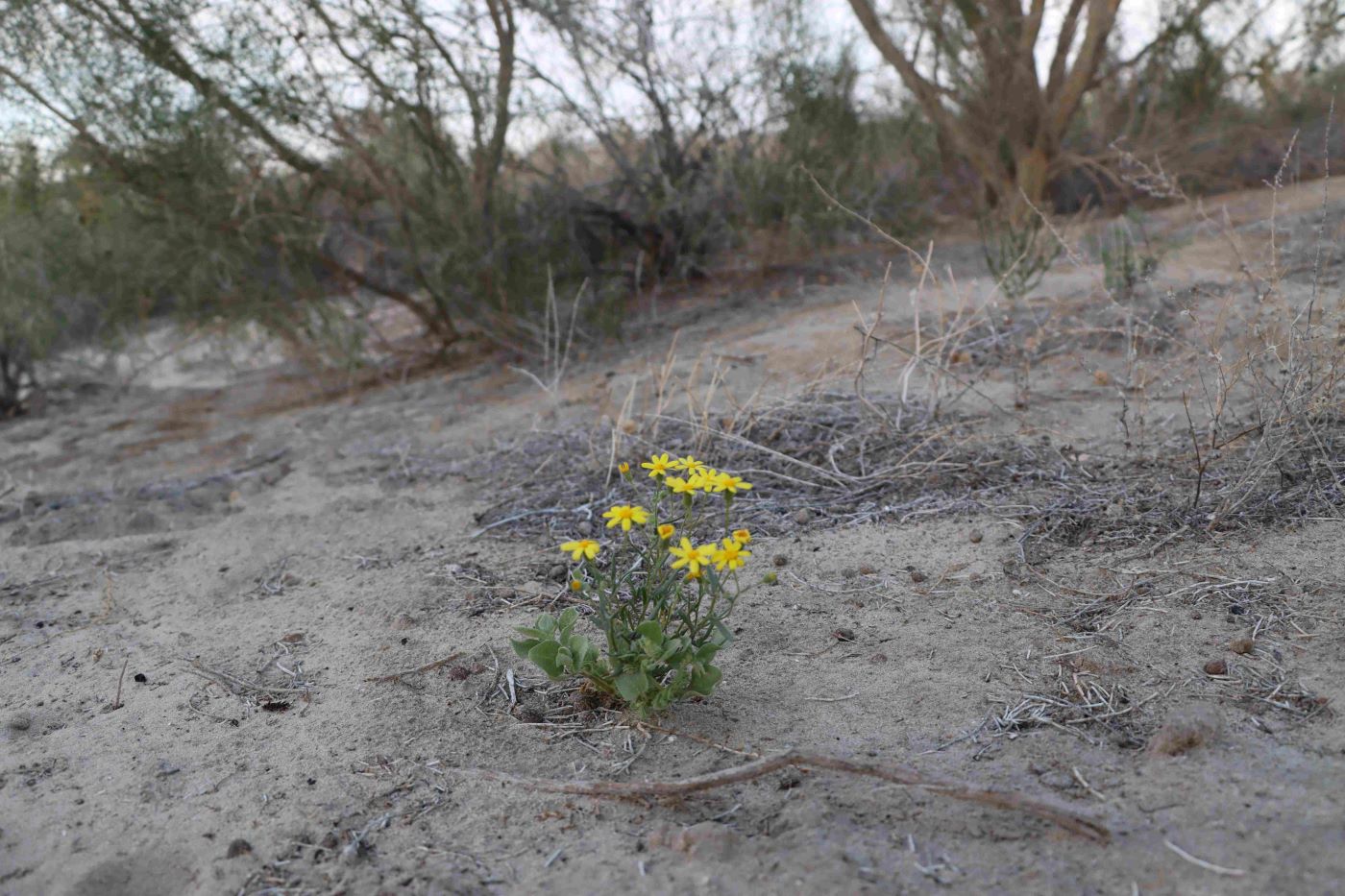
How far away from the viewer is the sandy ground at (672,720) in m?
1.69

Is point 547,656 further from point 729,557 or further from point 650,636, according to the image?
point 729,557

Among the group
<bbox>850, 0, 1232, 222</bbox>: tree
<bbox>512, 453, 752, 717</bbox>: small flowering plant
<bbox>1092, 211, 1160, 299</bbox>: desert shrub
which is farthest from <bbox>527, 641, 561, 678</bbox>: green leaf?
<bbox>850, 0, 1232, 222</bbox>: tree

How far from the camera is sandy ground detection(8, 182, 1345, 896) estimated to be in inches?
66.6

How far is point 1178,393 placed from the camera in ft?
12.2

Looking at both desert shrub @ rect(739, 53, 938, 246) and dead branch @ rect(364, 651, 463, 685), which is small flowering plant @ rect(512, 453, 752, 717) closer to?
dead branch @ rect(364, 651, 463, 685)

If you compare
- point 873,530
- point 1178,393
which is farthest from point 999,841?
point 1178,393

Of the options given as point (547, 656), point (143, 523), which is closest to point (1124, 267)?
point (547, 656)

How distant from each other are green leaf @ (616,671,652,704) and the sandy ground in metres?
0.09

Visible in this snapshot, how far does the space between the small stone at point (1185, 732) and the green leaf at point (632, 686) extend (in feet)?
2.86

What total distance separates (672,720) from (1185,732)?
0.89 metres

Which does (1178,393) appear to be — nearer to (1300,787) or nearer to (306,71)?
(1300,787)

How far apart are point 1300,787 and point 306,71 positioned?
5.66 meters

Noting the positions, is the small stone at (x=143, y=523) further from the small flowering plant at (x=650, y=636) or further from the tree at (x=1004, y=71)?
the tree at (x=1004, y=71)

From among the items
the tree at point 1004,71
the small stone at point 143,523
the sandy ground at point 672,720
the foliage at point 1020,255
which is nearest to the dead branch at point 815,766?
the sandy ground at point 672,720
